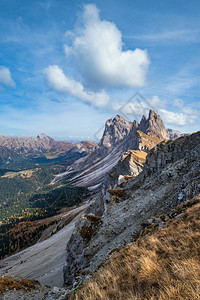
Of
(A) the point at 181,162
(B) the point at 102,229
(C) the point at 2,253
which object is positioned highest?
(A) the point at 181,162

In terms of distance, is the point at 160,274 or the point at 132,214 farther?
the point at 132,214

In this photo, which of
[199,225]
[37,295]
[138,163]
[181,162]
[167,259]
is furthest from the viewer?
[138,163]

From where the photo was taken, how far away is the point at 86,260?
2089 cm

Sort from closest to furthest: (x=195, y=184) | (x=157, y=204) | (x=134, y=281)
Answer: (x=134, y=281) < (x=195, y=184) < (x=157, y=204)

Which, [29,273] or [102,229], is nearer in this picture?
[102,229]

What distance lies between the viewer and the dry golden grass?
4957 mm

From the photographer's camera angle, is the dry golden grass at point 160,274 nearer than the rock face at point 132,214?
Yes

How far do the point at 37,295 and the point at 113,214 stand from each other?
46.1 feet

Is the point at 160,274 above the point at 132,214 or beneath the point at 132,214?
above

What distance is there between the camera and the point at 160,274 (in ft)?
20.8

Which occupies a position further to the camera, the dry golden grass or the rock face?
the rock face

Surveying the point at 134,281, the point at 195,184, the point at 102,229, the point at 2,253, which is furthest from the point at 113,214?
the point at 2,253

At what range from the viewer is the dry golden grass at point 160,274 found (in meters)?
4.96

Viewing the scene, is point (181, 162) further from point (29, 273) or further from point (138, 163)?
point (138, 163)
